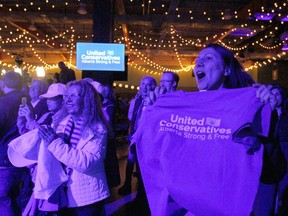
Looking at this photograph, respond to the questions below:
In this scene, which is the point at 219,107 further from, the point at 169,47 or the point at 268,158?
the point at 169,47

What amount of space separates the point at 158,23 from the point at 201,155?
10.2 metres

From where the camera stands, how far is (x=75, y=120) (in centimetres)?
239

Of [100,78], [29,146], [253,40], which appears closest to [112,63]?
[100,78]

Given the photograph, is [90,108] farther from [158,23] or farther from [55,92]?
[158,23]

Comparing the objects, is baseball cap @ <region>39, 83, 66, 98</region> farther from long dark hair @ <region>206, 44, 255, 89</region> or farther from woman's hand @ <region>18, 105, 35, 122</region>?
long dark hair @ <region>206, 44, 255, 89</region>

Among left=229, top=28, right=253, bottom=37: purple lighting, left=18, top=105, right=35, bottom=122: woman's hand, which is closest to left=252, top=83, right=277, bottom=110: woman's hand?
left=18, top=105, right=35, bottom=122: woman's hand

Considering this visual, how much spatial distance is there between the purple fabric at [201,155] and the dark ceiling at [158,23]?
804 cm

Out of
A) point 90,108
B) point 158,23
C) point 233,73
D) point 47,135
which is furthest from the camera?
point 158,23

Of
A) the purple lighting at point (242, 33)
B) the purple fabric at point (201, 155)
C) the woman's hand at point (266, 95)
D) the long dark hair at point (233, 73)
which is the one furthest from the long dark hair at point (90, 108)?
the purple lighting at point (242, 33)

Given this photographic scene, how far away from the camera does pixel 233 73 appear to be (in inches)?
58.7

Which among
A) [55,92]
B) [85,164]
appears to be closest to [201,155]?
[85,164]

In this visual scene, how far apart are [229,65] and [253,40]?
48.8 feet

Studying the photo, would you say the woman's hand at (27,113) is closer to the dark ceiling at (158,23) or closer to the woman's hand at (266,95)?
the woman's hand at (266,95)

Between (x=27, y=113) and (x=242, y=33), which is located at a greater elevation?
(x=242, y=33)
